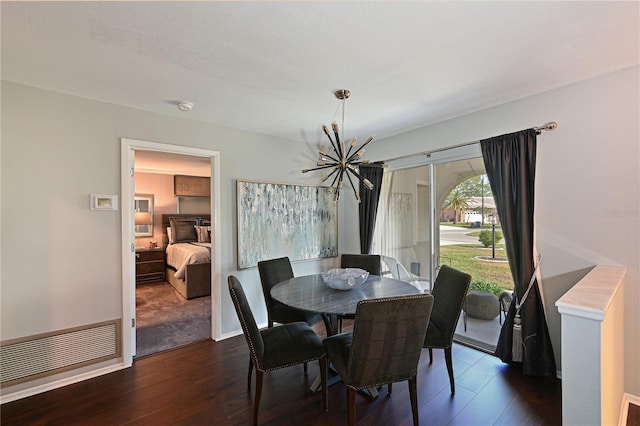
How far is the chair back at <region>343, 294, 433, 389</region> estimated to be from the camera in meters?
1.62

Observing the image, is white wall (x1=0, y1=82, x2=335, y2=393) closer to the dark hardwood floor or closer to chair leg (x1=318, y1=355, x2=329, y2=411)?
the dark hardwood floor

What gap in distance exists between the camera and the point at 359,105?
285 centimetres

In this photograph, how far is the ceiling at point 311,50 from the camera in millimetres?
1526

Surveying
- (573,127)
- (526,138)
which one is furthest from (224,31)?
(573,127)

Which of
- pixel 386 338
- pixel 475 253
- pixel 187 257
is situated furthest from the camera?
pixel 187 257

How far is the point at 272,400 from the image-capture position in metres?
2.19

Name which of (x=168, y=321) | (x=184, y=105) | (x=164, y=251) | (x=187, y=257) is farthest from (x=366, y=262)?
(x=164, y=251)

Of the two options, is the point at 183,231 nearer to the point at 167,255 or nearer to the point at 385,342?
the point at 167,255

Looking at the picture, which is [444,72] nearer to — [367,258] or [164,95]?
[367,258]

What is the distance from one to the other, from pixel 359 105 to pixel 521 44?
4.45ft

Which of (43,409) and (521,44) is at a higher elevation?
(521,44)

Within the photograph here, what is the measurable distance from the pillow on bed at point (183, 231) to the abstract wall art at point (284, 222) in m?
3.71

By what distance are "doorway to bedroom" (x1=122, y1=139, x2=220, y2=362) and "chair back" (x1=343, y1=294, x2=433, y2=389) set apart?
2.18 m

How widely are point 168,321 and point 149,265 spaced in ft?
9.07
